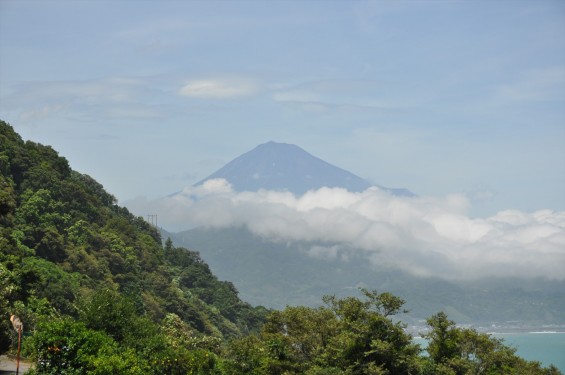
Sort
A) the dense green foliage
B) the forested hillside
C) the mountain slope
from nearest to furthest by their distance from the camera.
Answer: the dense green foliage → the forested hillside → the mountain slope

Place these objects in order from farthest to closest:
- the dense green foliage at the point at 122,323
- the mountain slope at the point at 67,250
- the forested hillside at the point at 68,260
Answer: the mountain slope at the point at 67,250, the forested hillside at the point at 68,260, the dense green foliage at the point at 122,323

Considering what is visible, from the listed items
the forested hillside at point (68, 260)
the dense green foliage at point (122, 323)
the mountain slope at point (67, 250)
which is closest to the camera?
the dense green foliage at point (122, 323)

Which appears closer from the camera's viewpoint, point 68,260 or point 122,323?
point 122,323

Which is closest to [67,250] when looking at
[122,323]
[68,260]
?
[68,260]

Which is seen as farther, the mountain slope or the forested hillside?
the mountain slope

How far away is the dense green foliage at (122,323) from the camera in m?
40.7

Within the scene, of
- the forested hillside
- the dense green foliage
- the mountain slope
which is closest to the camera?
the dense green foliage

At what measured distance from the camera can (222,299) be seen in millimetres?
122688

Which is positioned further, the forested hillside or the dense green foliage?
the forested hillside

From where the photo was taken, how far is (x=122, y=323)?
150 ft

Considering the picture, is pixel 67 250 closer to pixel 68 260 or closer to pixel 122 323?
pixel 68 260

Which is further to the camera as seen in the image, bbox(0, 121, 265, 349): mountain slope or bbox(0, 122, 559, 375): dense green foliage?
bbox(0, 121, 265, 349): mountain slope

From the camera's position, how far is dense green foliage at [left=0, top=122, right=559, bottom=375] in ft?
133

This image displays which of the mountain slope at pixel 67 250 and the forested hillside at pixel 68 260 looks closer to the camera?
the forested hillside at pixel 68 260
